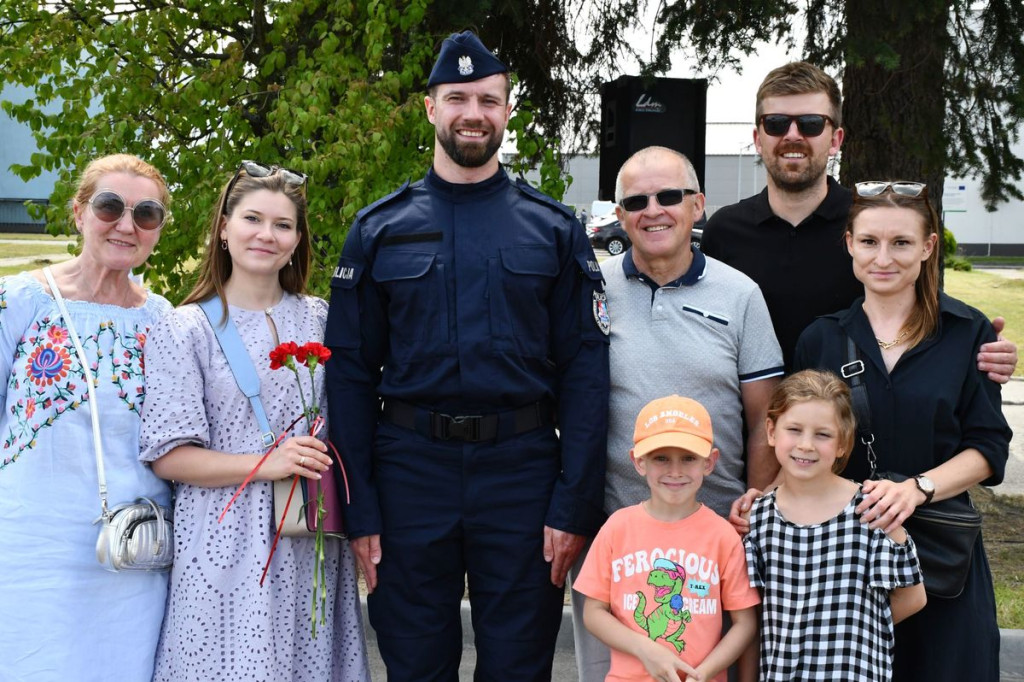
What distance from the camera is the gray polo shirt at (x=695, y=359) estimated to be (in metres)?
2.96

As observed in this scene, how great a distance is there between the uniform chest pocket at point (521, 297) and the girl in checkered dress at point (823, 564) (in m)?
0.76

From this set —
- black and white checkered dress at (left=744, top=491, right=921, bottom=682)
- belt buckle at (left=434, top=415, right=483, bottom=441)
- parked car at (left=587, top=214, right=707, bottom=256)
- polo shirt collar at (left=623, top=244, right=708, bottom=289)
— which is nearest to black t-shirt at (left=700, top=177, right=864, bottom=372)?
polo shirt collar at (left=623, top=244, right=708, bottom=289)

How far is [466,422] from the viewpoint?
9.59ft

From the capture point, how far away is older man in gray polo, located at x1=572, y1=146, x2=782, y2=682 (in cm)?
297

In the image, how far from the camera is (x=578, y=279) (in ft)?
10.0

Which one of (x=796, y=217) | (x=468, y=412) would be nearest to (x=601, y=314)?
(x=468, y=412)

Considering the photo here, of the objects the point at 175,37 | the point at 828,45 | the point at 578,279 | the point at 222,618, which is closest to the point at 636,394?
the point at 578,279

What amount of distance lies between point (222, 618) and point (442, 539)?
2.18 ft

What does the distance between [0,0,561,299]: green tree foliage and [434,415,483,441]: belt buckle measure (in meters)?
2.21

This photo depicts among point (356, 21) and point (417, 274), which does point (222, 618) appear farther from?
point (356, 21)

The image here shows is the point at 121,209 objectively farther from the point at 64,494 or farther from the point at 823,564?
the point at 823,564

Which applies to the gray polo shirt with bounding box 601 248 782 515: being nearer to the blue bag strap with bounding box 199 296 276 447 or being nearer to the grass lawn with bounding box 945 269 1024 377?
the blue bag strap with bounding box 199 296 276 447

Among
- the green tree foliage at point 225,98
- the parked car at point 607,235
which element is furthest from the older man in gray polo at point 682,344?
the parked car at point 607,235

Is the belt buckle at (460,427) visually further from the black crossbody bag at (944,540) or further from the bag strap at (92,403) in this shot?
the black crossbody bag at (944,540)
